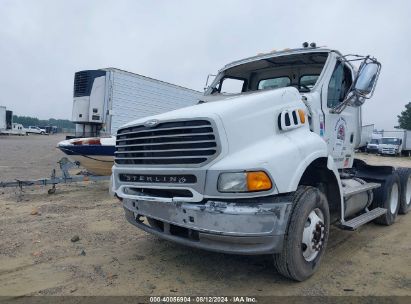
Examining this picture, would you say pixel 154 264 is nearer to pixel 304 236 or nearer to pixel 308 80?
pixel 304 236

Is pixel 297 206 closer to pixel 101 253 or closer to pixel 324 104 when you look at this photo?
pixel 324 104

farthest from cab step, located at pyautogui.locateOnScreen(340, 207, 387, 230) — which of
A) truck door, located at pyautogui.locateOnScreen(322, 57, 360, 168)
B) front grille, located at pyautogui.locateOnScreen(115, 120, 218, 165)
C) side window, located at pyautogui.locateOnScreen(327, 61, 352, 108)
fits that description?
front grille, located at pyautogui.locateOnScreen(115, 120, 218, 165)

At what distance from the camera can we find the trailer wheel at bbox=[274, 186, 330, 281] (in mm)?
3459

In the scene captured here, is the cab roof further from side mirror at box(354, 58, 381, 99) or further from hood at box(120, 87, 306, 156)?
hood at box(120, 87, 306, 156)

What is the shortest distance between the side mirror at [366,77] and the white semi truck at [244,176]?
0.06ft

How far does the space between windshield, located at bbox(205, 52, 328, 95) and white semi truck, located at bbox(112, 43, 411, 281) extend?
33 centimetres

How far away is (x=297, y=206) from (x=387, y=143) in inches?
1449

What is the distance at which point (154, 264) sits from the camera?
165 inches

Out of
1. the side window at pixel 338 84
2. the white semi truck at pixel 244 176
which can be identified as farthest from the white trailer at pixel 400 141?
the white semi truck at pixel 244 176

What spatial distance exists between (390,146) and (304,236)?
36.0m

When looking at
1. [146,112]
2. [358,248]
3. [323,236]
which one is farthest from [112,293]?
[146,112]

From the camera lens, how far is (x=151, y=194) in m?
3.87

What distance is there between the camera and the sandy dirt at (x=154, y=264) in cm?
357

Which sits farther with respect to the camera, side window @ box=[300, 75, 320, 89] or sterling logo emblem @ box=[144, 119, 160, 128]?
side window @ box=[300, 75, 320, 89]
